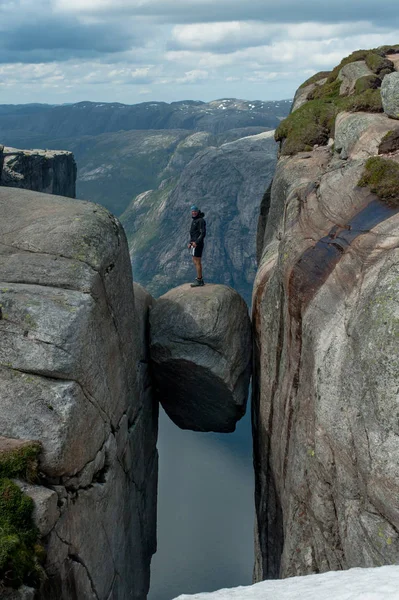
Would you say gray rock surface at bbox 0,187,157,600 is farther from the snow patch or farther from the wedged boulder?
the snow patch

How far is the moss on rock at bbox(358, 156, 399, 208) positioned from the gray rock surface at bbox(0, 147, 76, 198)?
69179 millimetres

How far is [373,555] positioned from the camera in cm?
1698

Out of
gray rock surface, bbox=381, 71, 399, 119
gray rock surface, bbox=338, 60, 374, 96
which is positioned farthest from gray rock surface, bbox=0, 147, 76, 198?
gray rock surface, bbox=381, 71, 399, 119

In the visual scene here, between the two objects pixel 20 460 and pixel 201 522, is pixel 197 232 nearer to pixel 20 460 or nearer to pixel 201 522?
pixel 20 460

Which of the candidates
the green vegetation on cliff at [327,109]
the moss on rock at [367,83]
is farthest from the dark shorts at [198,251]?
the moss on rock at [367,83]

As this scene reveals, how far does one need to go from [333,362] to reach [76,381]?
8.98 m

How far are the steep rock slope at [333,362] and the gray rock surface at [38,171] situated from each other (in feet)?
211

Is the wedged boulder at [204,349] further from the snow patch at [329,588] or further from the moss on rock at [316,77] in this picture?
the moss on rock at [316,77]

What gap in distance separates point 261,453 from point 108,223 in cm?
1414

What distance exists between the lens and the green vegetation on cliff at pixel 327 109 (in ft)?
112

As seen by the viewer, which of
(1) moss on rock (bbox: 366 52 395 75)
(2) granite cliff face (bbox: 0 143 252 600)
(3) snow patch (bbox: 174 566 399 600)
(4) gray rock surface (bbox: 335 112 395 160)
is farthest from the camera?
(1) moss on rock (bbox: 366 52 395 75)

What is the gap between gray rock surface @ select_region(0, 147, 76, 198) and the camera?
9294cm

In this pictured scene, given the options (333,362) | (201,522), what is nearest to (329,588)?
(333,362)

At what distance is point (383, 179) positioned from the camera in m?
22.8
